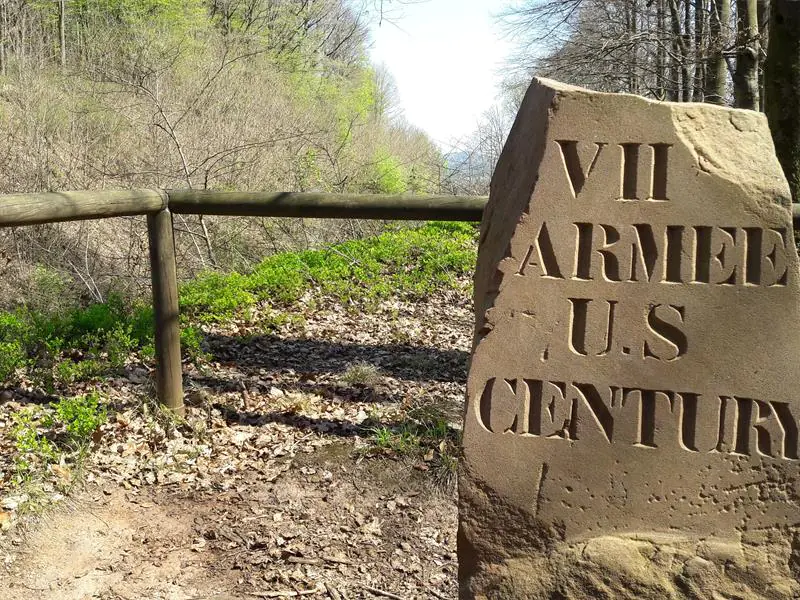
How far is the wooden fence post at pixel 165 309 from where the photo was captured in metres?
3.90

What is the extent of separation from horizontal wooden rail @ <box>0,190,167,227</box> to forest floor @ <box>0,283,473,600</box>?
111cm

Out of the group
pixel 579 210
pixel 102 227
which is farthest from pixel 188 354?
pixel 102 227

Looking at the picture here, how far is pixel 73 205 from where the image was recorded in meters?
3.35

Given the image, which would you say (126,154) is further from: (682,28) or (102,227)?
(682,28)

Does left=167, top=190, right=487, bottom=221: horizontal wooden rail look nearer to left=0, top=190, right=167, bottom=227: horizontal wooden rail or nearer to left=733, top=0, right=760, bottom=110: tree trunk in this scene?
left=0, top=190, right=167, bottom=227: horizontal wooden rail

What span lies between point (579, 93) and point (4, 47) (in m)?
14.7

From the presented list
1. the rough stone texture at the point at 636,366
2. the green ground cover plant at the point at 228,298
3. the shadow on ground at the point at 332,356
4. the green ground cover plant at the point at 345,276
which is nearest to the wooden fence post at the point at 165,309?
the green ground cover plant at the point at 228,298

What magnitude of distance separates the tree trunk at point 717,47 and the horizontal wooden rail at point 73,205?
6.98 m

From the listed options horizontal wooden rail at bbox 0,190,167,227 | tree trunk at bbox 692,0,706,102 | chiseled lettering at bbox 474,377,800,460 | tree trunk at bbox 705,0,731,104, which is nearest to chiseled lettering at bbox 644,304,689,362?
chiseled lettering at bbox 474,377,800,460

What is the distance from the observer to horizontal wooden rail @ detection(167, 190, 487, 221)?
409 centimetres

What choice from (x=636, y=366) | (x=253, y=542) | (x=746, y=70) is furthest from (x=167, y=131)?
(x=636, y=366)

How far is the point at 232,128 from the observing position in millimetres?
10297

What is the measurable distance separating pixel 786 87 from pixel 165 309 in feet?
15.2

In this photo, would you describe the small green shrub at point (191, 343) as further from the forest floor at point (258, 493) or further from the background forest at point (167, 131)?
the background forest at point (167, 131)
